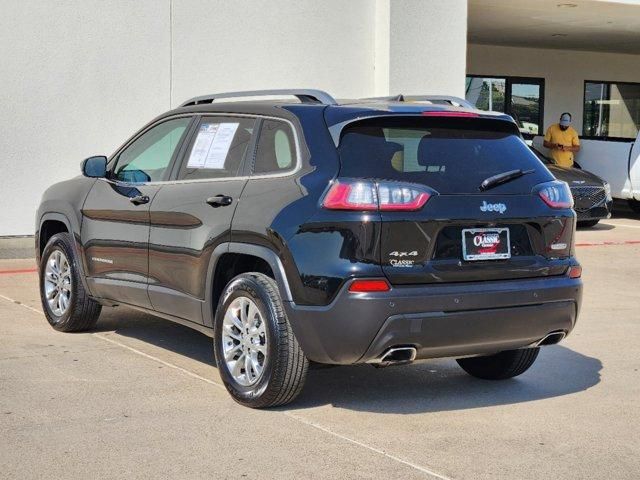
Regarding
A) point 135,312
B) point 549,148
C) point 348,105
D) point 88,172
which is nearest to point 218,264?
point 348,105

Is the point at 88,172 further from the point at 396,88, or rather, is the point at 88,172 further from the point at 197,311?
the point at 396,88

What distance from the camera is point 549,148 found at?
19688 millimetres

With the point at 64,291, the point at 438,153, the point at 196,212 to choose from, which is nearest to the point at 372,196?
the point at 438,153

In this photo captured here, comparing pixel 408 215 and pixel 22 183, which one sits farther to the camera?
pixel 22 183

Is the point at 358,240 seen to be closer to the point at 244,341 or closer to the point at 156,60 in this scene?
the point at 244,341

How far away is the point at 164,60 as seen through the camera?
43.3 feet

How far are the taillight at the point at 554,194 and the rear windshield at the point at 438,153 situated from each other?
0.05 m

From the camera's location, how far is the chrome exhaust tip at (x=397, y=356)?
5598 millimetres

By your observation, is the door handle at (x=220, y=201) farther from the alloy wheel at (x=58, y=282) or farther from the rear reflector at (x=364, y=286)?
the alloy wheel at (x=58, y=282)

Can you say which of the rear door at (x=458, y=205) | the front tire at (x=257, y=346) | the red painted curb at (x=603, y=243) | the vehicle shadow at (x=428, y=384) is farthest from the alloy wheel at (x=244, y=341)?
the red painted curb at (x=603, y=243)

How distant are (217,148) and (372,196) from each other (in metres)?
1.39

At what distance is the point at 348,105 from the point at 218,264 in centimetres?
116

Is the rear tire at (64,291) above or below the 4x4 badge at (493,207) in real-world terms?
below

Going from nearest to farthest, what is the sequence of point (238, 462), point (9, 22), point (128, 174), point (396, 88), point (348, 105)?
point (238, 462), point (348, 105), point (128, 174), point (9, 22), point (396, 88)
